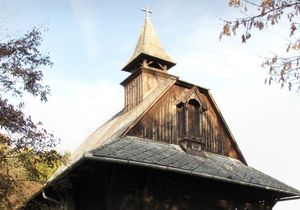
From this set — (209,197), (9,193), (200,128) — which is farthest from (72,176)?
(200,128)

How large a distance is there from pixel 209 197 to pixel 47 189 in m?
5.66

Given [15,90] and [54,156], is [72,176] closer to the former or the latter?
[54,156]

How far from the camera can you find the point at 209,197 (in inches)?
603

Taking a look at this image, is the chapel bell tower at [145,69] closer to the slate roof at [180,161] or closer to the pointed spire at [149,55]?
the pointed spire at [149,55]

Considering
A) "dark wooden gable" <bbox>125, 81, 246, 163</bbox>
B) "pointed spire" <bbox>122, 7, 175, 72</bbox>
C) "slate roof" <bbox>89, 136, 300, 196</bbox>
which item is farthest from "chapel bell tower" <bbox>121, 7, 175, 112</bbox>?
"slate roof" <bbox>89, 136, 300, 196</bbox>

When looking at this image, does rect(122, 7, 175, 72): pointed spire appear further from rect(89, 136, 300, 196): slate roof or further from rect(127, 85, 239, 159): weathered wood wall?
rect(89, 136, 300, 196): slate roof

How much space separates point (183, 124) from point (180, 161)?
3.15 meters

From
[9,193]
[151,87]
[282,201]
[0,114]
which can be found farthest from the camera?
[151,87]

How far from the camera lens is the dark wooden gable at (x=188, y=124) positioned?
1670cm

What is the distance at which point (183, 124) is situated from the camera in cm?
1753

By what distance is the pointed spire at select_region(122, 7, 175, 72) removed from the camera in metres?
21.3

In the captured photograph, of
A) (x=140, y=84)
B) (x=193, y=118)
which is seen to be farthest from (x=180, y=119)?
(x=140, y=84)

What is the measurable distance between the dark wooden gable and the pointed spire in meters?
3.60

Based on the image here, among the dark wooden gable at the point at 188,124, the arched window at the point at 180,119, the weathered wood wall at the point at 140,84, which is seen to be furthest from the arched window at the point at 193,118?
the weathered wood wall at the point at 140,84
